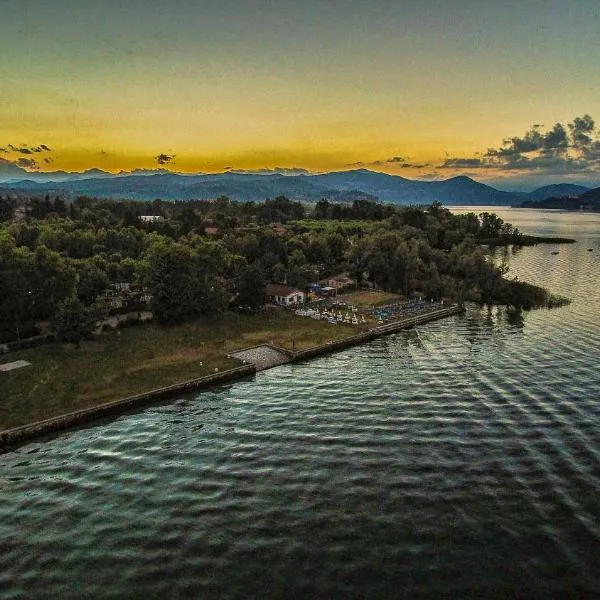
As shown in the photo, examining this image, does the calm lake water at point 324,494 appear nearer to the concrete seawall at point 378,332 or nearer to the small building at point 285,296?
the concrete seawall at point 378,332

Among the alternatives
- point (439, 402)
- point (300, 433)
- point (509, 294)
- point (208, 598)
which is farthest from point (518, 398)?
point (509, 294)

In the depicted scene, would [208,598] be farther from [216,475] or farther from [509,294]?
[509,294]

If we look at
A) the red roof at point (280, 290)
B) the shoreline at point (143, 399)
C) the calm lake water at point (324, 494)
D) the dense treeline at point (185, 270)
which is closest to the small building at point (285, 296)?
the red roof at point (280, 290)

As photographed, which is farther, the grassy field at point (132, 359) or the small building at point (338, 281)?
the small building at point (338, 281)

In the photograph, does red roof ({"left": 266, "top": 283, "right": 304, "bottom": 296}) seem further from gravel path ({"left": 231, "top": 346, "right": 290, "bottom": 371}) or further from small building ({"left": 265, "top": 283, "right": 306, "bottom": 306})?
gravel path ({"left": 231, "top": 346, "right": 290, "bottom": 371})

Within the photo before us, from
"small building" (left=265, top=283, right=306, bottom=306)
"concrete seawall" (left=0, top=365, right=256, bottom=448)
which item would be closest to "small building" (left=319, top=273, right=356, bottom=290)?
"small building" (left=265, top=283, right=306, bottom=306)

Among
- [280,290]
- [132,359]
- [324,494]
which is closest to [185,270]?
[280,290]

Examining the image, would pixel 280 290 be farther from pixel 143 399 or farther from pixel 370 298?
pixel 143 399
